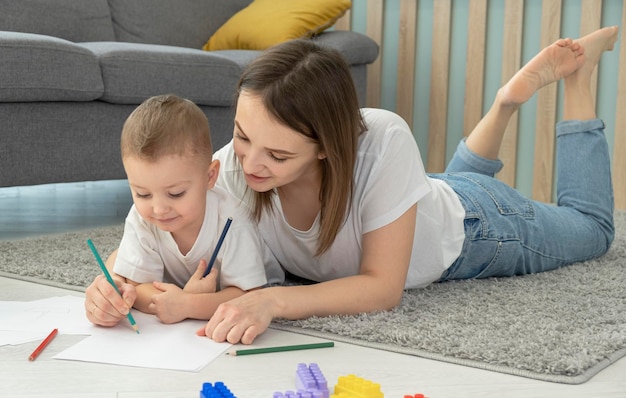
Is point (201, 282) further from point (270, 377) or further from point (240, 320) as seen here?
point (270, 377)

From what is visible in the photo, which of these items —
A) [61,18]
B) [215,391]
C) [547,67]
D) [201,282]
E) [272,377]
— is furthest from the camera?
[61,18]

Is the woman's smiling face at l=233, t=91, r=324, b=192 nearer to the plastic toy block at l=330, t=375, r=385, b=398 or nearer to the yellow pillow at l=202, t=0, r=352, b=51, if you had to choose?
the plastic toy block at l=330, t=375, r=385, b=398

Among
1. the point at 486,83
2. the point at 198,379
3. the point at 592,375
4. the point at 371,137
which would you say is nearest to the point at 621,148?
the point at 486,83

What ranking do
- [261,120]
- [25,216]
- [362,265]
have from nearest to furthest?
[261,120] < [362,265] < [25,216]

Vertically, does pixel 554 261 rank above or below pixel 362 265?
below

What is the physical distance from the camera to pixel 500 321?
3.92 feet

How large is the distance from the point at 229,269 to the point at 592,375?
0.52 meters

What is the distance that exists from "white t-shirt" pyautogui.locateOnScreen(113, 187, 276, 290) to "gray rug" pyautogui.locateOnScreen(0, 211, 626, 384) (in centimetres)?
10

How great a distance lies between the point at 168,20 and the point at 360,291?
80.2 inches

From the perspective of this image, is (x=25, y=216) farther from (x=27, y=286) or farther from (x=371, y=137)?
(x=371, y=137)

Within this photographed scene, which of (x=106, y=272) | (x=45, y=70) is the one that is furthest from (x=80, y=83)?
(x=106, y=272)

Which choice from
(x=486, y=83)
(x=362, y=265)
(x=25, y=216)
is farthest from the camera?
(x=486, y=83)

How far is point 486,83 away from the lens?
2955 mm

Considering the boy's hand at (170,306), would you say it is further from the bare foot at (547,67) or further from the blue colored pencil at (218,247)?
the bare foot at (547,67)
